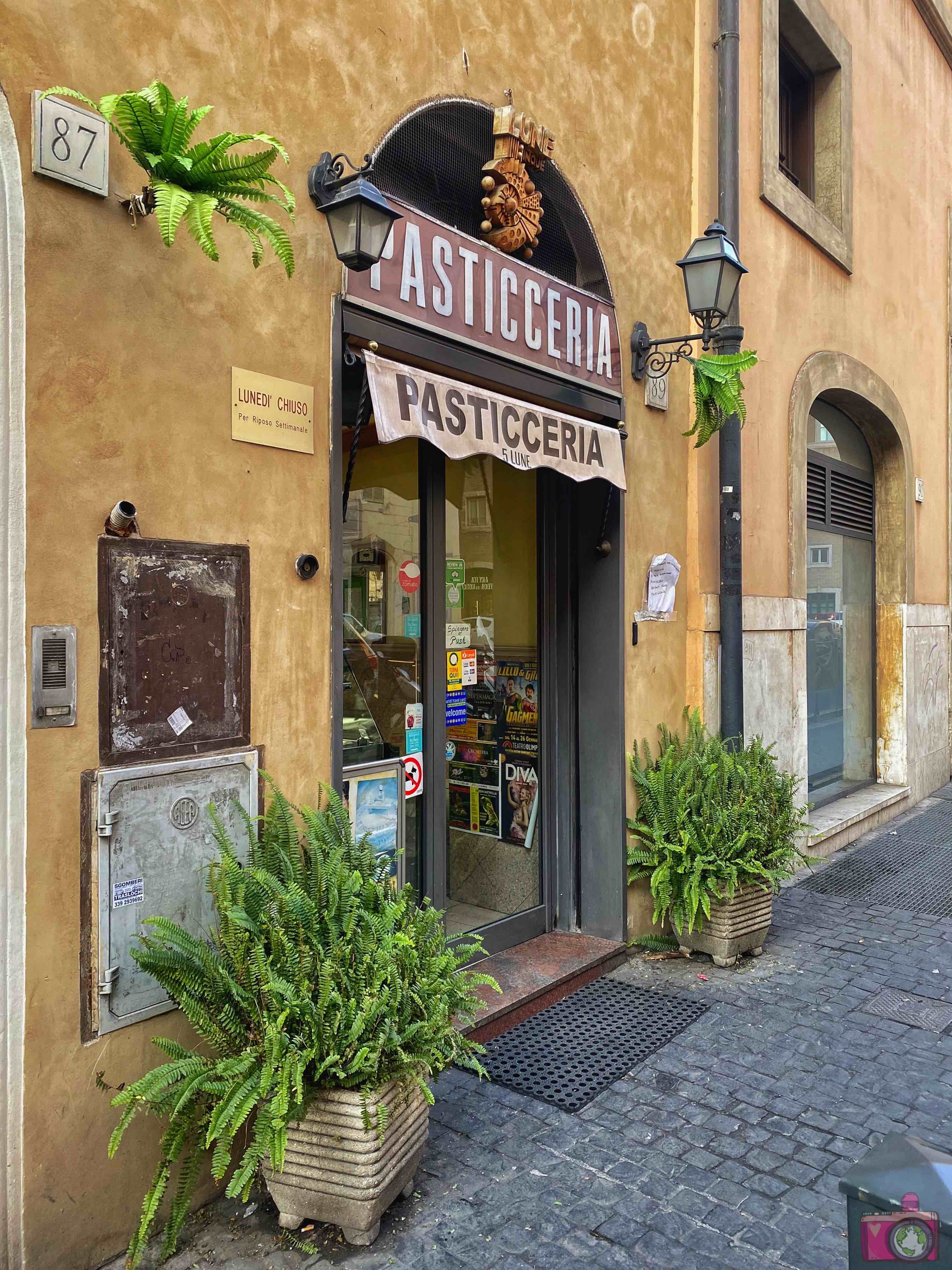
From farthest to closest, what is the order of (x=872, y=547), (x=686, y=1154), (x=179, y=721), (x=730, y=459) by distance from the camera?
(x=872, y=547) < (x=730, y=459) < (x=686, y=1154) < (x=179, y=721)

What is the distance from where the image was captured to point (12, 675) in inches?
102

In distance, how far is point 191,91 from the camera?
119 inches

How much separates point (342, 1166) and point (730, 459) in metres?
4.64

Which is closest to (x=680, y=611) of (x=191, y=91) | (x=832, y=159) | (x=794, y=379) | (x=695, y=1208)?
(x=794, y=379)

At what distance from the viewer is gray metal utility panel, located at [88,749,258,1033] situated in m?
2.78

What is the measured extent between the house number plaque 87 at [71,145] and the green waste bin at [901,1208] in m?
3.02

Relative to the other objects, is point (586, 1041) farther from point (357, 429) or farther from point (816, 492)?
point (816, 492)

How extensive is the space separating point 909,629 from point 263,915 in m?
8.54

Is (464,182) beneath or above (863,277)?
beneath

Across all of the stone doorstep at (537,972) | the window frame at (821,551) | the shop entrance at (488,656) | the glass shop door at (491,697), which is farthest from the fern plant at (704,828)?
the window frame at (821,551)

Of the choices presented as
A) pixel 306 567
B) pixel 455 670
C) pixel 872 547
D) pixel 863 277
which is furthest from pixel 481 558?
pixel 872 547

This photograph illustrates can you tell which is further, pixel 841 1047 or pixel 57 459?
pixel 841 1047

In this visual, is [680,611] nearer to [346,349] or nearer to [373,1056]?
[346,349]

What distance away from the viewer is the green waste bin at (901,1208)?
4.52 ft
